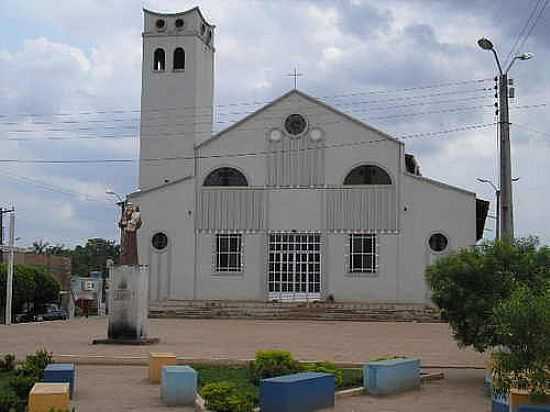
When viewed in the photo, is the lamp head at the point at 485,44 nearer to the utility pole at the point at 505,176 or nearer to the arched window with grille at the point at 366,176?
the utility pole at the point at 505,176

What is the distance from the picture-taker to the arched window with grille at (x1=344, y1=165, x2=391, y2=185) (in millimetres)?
43094

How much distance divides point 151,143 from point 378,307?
15.6 metres

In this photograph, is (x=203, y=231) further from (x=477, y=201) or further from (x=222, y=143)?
(x=477, y=201)

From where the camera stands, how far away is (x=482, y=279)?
1521 cm

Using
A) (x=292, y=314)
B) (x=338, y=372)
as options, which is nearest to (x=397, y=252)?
(x=292, y=314)

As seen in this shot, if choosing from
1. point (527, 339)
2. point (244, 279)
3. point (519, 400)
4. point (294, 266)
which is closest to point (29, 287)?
point (244, 279)

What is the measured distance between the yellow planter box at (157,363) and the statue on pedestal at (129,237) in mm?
8284

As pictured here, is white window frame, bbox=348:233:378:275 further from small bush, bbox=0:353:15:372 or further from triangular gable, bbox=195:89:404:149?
small bush, bbox=0:353:15:372

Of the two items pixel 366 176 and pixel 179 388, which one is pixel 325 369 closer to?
pixel 179 388

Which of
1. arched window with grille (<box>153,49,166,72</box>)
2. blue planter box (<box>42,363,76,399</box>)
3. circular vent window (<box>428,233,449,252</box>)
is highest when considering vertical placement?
arched window with grille (<box>153,49,166,72</box>)

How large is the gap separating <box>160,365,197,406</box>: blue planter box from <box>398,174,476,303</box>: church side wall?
30183 mm

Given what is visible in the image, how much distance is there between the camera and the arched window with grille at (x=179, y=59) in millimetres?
47781

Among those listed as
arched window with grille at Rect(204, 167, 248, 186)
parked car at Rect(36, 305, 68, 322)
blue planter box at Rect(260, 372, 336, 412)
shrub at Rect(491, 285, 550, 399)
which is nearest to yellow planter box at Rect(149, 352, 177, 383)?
blue planter box at Rect(260, 372, 336, 412)

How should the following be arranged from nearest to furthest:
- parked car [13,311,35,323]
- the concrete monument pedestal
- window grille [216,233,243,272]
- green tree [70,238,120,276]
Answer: the concrete monument pedestal < window grille [216,233,243,272] < parked car [13,311,35,323] < green tree [70,238,120,276]
